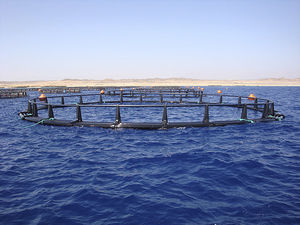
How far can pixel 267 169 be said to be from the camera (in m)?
7.15

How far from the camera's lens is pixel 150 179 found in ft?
20.9

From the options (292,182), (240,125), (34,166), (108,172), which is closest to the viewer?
(292,182)

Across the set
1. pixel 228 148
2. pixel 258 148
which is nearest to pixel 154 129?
pixel 228 148

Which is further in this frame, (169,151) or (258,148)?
(258,148)

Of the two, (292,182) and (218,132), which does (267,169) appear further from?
(218,132)

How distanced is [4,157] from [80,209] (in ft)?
18.6

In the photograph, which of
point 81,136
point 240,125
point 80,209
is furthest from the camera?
point 240,125

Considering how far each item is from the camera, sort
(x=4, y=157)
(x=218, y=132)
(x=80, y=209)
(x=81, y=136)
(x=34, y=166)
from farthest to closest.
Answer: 1. (x=218, y=132)
2. (x=81, y=136)
3. (x=4, y=157)
4. (x=34, y=166)
5. (x=80, y=209)

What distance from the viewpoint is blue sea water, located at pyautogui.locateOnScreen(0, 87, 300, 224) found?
4.71 metres

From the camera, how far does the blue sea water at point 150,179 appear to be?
15.4 feet

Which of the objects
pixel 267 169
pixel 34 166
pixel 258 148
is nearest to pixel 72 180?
pixel 34 166

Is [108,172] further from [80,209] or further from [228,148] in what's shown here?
[228,148]

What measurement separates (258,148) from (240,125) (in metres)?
4.67

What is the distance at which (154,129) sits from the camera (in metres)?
12.9
